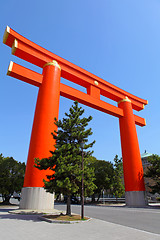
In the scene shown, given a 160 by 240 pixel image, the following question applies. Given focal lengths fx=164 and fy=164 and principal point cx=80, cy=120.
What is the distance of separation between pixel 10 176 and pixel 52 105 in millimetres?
12873

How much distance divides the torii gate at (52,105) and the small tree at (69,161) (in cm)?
370

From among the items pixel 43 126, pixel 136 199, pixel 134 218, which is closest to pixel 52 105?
pixel 43 126

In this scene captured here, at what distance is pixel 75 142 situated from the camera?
39.6 ft

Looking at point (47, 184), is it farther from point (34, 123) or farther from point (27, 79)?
point (27, 79)

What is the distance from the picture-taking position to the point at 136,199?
72.7ft

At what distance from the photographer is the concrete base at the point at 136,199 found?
2196 cm

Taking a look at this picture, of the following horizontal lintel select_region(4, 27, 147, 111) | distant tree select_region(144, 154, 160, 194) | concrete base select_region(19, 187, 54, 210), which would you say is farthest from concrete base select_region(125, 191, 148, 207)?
horizontal lintel select_region(4, 27, 147, 111)

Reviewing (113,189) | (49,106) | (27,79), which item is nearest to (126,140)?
(113,189)

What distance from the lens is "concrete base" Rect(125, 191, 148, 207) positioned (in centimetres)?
2196

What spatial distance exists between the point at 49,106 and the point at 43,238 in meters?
Result: 13.2

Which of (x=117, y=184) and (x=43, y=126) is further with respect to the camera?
(x=117, y=184)

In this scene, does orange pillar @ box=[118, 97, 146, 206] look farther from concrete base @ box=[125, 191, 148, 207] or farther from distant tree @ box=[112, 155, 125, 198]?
distant tree @ box=[112, 155, 125, 198]

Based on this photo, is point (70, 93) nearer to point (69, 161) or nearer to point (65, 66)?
point (65, 66)

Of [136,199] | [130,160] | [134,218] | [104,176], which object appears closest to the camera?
[134,218]
